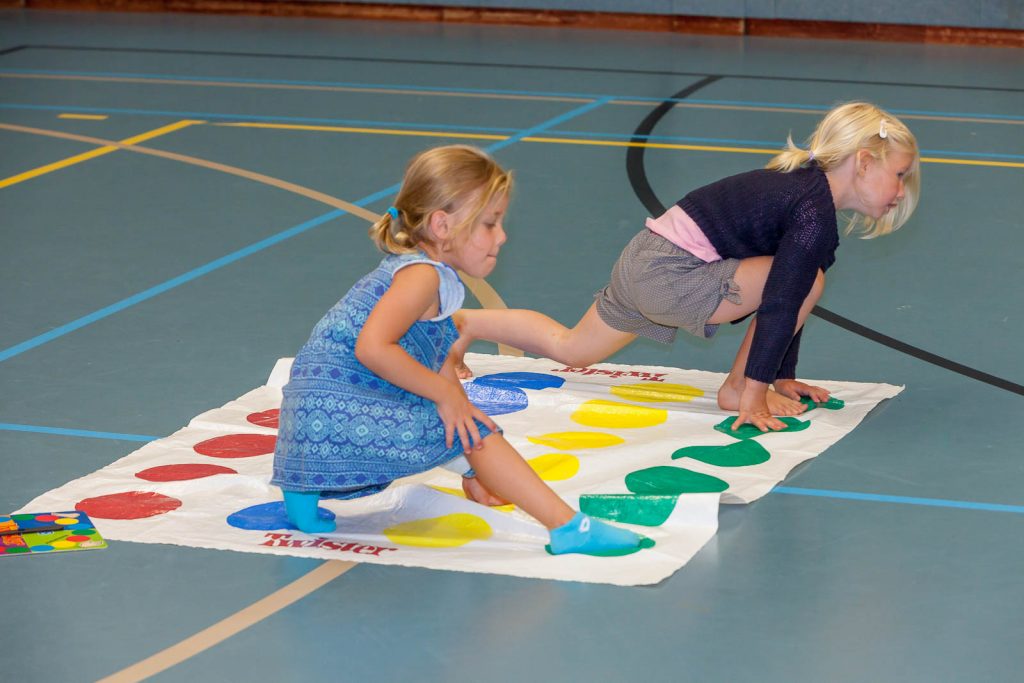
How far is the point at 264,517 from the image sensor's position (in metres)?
2.50

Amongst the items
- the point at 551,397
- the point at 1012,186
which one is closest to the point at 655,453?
the point at 551,397

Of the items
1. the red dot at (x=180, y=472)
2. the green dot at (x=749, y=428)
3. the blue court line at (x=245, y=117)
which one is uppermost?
the blue court line at (x=245, y=117)

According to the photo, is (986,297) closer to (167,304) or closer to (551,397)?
(551,397)

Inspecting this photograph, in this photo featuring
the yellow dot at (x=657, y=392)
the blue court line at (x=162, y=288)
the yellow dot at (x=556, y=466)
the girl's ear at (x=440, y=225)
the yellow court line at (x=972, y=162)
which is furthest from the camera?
the yellow court line at (x=972, y=162)

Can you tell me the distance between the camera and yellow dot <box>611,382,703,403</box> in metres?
3.15

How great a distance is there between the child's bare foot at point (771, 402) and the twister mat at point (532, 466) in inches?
0.9

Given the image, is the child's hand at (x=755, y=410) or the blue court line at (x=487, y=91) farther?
the blue court line at (x=487, y=91)

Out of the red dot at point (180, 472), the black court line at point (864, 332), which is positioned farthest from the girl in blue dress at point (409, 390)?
the black court line at point (864, 332)

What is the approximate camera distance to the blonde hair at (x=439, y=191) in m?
2.44

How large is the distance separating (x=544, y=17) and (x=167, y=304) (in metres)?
5.91

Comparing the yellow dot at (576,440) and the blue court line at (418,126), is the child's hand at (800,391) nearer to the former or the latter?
the yellow dot at (576,440)

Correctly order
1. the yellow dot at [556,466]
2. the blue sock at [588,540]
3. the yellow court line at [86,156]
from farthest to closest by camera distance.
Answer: the yellow court line at [86,156]
the yellow dot at [556,466]
the blue sock at [588,540]

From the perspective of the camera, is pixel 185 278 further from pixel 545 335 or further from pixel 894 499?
pixel 894 499

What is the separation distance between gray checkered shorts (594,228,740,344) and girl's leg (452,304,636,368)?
0.08 m
